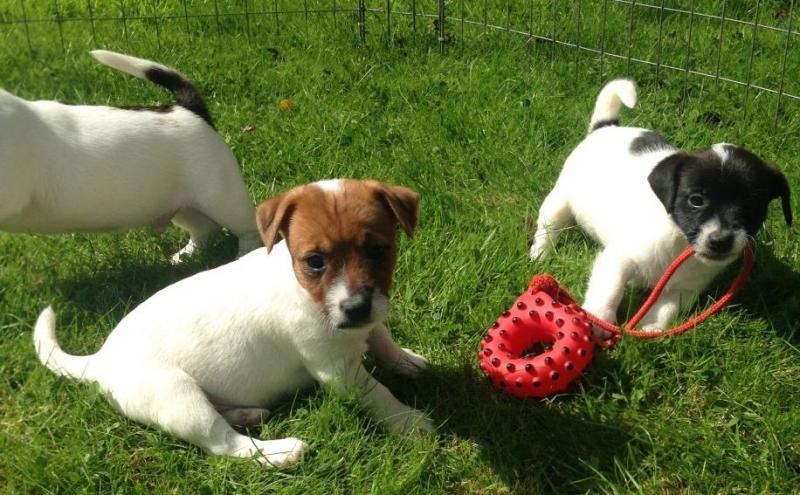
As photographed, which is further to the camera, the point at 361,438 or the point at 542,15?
the point at 542,15

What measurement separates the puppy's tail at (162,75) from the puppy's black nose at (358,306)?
2209mm

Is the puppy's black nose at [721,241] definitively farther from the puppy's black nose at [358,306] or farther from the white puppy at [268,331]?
the puppy's black nose at [358,306]

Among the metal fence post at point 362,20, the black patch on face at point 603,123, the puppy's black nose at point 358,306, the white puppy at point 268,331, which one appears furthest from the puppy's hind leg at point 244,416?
the metal fence post at point 362,20

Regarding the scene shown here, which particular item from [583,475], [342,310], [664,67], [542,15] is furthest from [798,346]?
[542,15]

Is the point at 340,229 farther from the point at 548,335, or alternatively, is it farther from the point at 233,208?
the point at 233,208

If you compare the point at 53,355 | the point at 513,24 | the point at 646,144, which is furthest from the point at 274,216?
the point at 513,24

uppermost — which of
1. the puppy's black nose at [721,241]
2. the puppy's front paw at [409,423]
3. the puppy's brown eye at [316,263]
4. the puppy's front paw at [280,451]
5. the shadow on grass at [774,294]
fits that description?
the puppy's brown eye at [316,263]

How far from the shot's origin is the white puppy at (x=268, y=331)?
328 cm

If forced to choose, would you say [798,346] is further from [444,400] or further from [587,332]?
[444,400]

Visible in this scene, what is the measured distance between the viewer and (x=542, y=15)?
24.8ft

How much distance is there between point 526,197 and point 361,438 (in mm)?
2393

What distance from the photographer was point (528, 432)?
3645 mm

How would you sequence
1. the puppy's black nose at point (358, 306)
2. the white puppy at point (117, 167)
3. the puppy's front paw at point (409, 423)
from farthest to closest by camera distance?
1. the white puppy at point (117, 167)
2. the puppy's front paw at point (409, 423)
3. the puppy's black nose at point (358, 306)

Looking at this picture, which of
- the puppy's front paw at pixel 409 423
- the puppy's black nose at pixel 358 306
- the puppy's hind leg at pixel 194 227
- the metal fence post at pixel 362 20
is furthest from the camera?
the metal fence post at pixel 362 20
